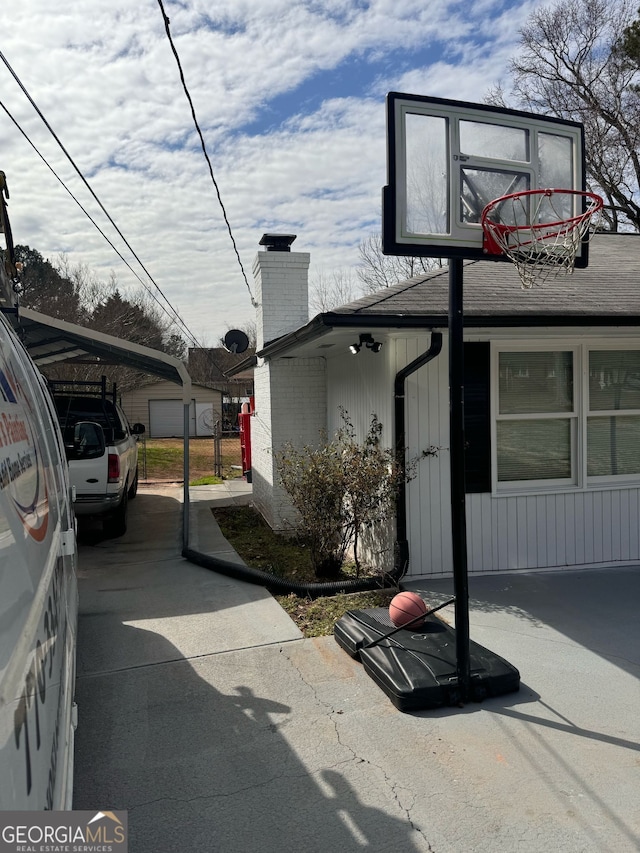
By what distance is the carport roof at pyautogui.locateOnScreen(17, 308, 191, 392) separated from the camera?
684 cm

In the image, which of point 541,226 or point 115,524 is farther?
point 115,524

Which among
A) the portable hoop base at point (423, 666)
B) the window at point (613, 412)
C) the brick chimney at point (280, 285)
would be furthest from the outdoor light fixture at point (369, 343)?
the brick chimney at point (280, 285)

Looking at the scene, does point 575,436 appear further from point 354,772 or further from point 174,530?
point 174,530

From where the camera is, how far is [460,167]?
13.9ft

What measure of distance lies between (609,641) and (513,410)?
2.43 m

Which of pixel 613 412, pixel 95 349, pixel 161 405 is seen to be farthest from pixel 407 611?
pixel 161 405

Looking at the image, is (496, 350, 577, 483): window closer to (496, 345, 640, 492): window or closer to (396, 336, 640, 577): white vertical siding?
(496, 345, 640, 492): window

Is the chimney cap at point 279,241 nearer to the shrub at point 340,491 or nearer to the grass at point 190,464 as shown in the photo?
the shrub at point 340,491

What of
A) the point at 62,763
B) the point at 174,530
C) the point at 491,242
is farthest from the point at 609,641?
the point at 174,530

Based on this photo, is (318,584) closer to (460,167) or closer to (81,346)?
(460,167)

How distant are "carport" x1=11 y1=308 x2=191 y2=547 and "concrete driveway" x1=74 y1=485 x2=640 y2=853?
3.03 m

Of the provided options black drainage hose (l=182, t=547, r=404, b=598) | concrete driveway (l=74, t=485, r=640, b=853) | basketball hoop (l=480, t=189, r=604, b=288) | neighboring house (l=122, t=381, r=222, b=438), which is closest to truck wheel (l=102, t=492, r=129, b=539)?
black drainage hose (l=182, t=547, r=404, b=598)

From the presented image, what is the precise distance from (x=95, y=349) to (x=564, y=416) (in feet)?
19.4

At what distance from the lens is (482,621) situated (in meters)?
5.22
